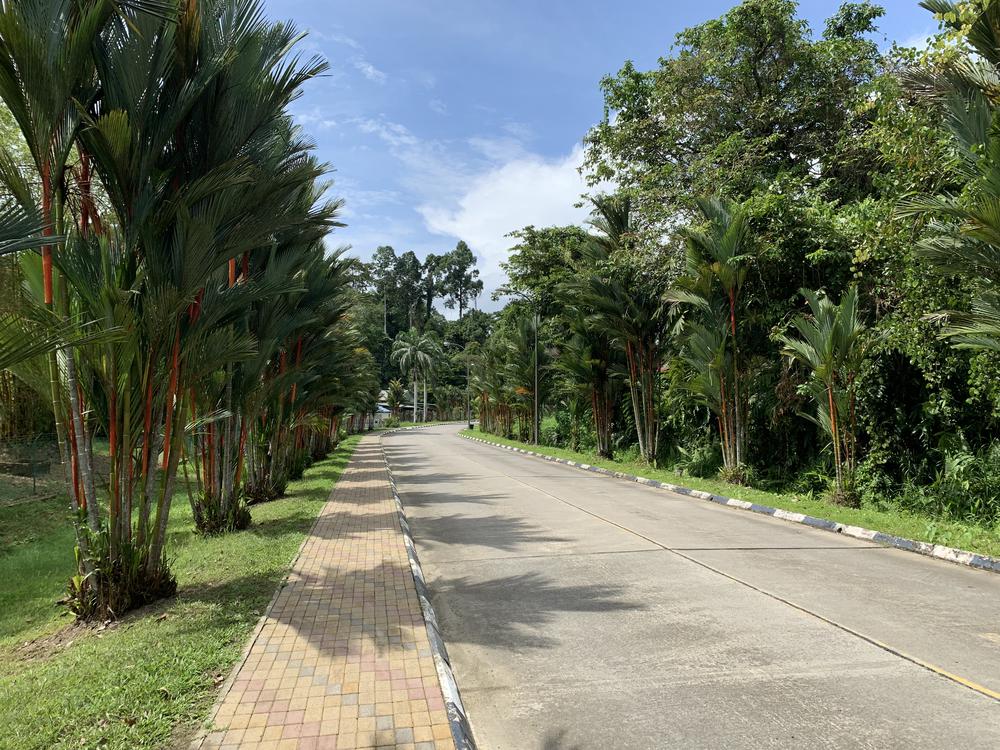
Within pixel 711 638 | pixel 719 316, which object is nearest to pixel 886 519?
pixel 719 316

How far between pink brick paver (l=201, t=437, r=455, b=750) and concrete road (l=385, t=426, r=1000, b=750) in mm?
364

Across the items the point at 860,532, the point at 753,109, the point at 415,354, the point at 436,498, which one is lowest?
the point at 436,498

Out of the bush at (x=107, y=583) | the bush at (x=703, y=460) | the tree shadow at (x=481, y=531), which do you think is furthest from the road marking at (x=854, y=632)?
the bush at (x=703, y=460)

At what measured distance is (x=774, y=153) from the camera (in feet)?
58.7

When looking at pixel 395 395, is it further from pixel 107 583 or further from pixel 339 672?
pixel 339 672

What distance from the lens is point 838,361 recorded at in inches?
442

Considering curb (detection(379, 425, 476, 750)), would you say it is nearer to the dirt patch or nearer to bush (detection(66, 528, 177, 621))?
bush (detection(66, 528, 177, 621))

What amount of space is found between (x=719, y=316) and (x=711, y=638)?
11244 mm

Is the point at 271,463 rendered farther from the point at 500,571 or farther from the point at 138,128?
the point at 138,128

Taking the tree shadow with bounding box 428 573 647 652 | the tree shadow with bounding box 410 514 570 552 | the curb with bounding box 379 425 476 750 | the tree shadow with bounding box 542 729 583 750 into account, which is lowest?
the tree shadow with bounding box 410 514 570 552

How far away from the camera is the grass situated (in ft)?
11.1

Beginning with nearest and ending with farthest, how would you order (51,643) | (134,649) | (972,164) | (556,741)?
(556,741) < (134,649) < (51,643) < (972,164)

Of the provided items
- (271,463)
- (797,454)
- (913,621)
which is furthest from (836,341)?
(271,463)

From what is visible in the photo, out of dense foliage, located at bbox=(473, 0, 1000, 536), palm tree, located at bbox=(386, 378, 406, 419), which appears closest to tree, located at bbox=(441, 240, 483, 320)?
palm tree, located at bbox=(386, 378, 406, 419)
